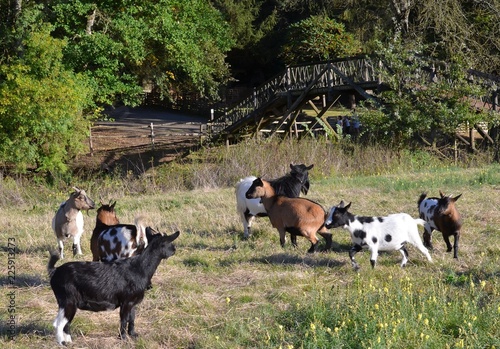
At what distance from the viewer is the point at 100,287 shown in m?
7.56

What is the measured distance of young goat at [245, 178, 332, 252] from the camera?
1073 cm

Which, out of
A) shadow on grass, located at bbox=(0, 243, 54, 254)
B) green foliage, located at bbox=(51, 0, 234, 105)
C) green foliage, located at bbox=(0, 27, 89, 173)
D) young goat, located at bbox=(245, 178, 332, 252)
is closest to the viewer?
young goat, located at bbox=(245, 178, 332, 252)

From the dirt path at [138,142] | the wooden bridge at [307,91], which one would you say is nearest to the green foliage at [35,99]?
the dirt path at [138,142]

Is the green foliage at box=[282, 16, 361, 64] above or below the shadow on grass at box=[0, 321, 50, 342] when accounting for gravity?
above

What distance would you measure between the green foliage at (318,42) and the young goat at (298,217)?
3322 centimetres

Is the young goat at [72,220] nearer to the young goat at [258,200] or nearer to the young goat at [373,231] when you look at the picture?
the young goat at [258,200]

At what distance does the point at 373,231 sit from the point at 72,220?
484 centimetres

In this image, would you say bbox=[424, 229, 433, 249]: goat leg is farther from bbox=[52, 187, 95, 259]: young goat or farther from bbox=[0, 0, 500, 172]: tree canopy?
bbox=[0, 0, 500, 172]: tree canopy

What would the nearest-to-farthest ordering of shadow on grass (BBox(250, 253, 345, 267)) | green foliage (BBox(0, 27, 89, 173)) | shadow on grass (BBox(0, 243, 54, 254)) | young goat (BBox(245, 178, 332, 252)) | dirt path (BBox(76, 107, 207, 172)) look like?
shadow on grass (BBox(250, 253, 345, 267))
young goat (BBox(245, 178, 332, 252))
shadow on grass (BBox(0, 243, 54, 254))
green foliage (BBox(0, 27, 89, 173))
dirt path (BBox(76, 107, 207, 172))

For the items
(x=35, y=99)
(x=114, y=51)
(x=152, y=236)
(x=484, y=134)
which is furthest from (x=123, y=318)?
(x=114, y=51)

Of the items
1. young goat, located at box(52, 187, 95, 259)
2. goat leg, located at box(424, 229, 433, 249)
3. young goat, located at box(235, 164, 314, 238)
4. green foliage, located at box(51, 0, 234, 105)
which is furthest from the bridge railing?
young goat, located at box(52, 187, 95, 259)

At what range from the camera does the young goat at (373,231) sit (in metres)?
9.86

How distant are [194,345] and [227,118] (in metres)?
31.5

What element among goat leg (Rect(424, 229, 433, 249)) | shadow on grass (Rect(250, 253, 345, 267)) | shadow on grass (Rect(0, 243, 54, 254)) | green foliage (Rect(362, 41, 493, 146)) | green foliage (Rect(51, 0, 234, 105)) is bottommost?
shadow on grass (Rect(0, 243, 54, 254))
